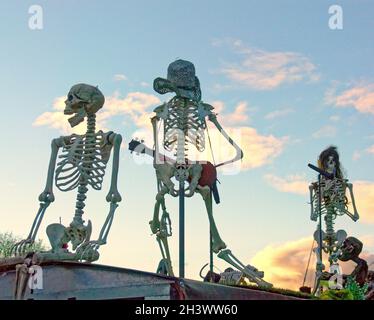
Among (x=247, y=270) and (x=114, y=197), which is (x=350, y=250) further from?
(x=114, y=197)

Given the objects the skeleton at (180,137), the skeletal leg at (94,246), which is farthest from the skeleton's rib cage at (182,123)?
the skeletal leg at (94,246)

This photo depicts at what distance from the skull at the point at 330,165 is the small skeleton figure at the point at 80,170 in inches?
489

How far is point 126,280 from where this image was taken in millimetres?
11250

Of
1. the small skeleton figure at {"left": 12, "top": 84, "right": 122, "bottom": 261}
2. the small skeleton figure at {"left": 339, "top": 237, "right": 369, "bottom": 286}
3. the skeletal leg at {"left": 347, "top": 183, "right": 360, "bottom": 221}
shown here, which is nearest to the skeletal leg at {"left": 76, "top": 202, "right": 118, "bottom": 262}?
the small skeleton figure at {"left": 12, "top": 84, "right": 122, "bottom": 261}

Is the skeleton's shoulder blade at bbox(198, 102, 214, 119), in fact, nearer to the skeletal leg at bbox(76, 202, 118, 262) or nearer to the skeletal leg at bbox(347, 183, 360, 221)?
the skeletal leg at bbox(76, 202, 118, 262)

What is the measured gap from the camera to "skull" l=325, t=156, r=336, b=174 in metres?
25.3

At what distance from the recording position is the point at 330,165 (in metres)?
25.3

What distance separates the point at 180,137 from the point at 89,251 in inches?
221

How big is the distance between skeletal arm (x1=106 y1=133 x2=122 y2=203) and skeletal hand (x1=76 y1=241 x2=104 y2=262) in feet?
3.67

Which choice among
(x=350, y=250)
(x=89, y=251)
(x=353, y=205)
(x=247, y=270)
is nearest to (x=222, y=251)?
(x=247, y=270)

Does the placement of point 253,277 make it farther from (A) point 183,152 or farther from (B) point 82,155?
(B) point 82,155

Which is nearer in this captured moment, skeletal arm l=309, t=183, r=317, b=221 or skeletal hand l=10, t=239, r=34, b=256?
skeletal hand l=10, t=239, r=34, b=256
